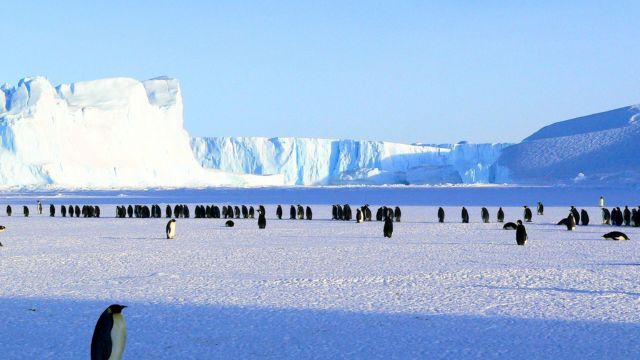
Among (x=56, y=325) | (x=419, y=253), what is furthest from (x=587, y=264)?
(x=56, y=325)

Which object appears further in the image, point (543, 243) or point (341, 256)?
point (543, 243)

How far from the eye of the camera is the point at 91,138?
211 feet

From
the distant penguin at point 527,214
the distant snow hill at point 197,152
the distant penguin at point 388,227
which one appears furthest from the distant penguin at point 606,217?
the distant snow hill at point 197,152

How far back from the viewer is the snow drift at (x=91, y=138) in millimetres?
60281

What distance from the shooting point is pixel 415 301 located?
7.01 meters

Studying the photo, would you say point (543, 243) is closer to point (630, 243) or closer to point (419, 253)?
point (630, 243)

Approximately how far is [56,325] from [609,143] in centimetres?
7380

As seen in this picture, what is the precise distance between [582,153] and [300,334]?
7334 cm

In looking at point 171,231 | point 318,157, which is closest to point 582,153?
point 318,157

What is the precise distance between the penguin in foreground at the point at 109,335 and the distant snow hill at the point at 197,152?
59890mm

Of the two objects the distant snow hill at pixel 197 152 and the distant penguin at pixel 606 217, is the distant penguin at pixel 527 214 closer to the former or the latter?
the distant penguin at pixel 606 217

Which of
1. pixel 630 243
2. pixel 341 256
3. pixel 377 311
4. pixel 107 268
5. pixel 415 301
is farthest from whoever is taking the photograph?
pixel 630 243

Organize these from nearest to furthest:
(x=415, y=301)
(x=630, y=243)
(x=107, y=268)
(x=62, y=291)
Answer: (x=415, y=301)
(x=62, y=291)
(x=107, y=268)
(x=630, y=243)

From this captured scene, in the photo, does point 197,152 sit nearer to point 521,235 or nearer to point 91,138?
point 91,138
